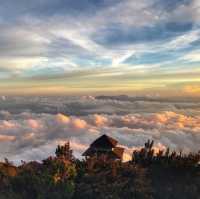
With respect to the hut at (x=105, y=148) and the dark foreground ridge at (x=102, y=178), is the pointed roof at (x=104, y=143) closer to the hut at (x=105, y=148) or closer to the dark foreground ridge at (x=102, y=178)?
the hut at (x=105, y=148)

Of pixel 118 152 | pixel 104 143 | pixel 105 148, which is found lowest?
pixel 118 152

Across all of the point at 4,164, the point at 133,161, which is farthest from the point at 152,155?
the point at 4,164

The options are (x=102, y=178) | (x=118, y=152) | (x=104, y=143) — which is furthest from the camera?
(x=118, y=152)

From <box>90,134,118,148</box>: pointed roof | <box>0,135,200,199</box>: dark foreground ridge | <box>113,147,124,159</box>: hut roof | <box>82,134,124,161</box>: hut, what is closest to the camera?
<box>0,135,200,199</box>: dark foreground ridge

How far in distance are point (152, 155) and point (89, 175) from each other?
1242 cm

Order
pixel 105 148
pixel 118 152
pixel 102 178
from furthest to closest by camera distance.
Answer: pixel 118 152 < pixel 105 148 < pixel 102 178

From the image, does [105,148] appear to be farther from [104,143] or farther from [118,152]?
[118,152]

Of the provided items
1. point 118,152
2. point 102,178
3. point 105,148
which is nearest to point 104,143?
point 105,148

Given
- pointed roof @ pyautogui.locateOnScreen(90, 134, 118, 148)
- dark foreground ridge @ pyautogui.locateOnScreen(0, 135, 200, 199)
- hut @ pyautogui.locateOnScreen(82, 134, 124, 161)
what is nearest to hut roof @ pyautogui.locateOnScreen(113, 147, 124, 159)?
hut @ pyautogui.locateOnScreen(82, 134, 124, 161)

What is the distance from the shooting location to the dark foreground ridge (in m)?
45.0

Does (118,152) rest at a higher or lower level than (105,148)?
lower

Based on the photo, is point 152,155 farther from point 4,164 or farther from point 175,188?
point 4,164

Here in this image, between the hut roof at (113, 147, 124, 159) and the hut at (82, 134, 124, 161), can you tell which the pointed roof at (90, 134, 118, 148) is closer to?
the hut at (82, 134, 124, 161)

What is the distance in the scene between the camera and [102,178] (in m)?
47.1
